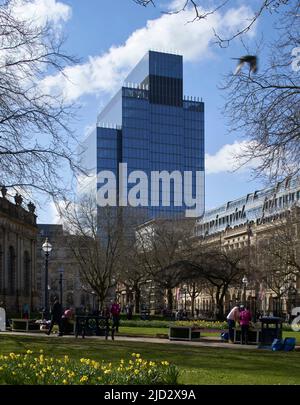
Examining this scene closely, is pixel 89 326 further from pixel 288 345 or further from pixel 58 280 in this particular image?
pixel 58 280

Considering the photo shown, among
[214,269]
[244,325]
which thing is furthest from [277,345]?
[214,269]

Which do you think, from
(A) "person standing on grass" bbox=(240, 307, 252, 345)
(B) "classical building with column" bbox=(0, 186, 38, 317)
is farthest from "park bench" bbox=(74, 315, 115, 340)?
(B) "classical building with column" bbox=(0, 186, 38, 317)

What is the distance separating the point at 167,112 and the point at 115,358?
100281 millimetres

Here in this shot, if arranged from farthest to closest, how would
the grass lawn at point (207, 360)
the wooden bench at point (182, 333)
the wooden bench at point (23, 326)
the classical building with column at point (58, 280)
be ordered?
the classical building with column at point (58, 280)
the wooden bench at point (23, 326)
the wooden bench at point (182, 333)
the grass lawn at point (207, 360)

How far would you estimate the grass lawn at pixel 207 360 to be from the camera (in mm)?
13922

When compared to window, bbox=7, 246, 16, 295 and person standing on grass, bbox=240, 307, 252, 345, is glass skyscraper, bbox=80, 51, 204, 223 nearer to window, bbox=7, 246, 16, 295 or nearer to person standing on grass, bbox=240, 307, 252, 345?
window, bbox=7, 246, 16, 295

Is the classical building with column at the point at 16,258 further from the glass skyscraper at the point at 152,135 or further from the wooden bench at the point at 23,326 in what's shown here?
the glass skyscraper at the point at 152,135

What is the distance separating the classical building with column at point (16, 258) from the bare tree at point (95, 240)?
556cm

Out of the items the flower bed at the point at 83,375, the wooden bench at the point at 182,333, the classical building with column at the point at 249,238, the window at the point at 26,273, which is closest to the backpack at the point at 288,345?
the wooden bench at the point at 182,333

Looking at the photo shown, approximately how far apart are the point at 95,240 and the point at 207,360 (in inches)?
1590

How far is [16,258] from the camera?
211ft

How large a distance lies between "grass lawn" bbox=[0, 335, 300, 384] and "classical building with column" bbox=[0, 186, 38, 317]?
3755 centimetres
